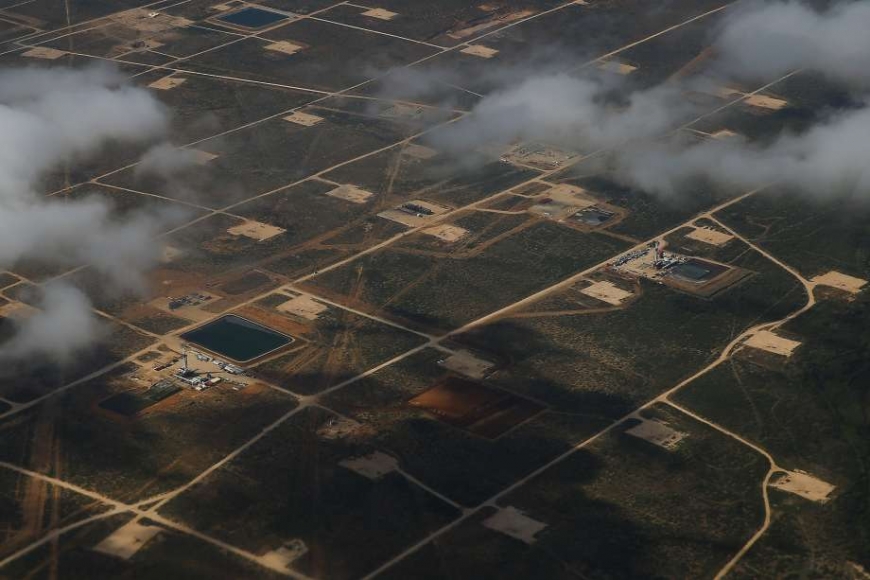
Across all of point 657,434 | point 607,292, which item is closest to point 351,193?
point 607,292

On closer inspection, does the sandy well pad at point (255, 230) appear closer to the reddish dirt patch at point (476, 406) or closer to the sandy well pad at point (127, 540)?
the reddish dirt patch at point (476, 406)

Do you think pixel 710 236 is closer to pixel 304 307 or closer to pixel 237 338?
pixel 304 307

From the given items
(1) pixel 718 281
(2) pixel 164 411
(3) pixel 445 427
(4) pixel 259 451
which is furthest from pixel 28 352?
(1) pixel 718 281

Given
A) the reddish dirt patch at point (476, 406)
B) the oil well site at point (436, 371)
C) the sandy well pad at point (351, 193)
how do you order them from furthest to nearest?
the sandy well pad at point (351, 193)
the reddish dirt patch at point (476, 406)
the oil well site at point (436, 371)

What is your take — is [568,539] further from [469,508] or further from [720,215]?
[720,215]

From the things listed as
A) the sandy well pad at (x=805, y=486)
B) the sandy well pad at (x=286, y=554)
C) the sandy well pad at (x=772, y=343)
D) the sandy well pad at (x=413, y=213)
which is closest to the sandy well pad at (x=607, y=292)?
the sandy well pad at (x=772, y=343)

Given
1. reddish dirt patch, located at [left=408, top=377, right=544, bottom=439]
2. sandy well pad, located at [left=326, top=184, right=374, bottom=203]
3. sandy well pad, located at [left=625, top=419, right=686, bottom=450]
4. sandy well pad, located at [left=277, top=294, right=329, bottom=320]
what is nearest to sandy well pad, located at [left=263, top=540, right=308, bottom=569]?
reddish dirt patch, located at [left=408, top=377, right=544, bottom=439]

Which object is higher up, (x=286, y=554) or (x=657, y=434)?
(x=286, y=554)

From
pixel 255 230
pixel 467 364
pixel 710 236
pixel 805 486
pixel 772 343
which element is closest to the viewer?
pixel 805 486
